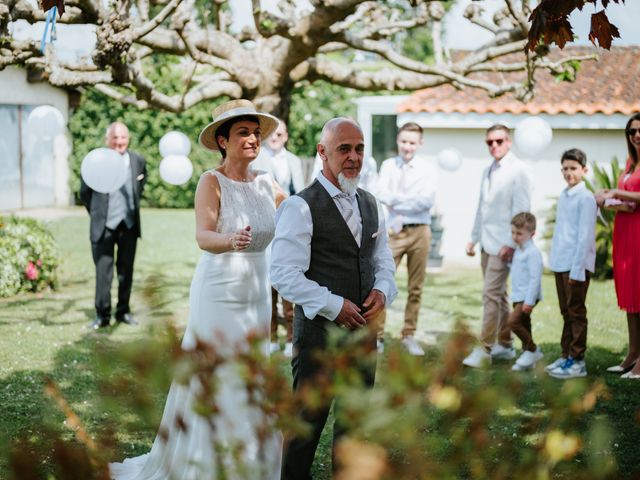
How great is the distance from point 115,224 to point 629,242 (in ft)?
18.0

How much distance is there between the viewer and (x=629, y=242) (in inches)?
295

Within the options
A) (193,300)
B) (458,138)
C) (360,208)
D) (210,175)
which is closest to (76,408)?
(193,300)

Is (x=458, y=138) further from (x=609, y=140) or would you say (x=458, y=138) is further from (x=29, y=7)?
(x=29, y=7)

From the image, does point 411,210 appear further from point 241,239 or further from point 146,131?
point 146,131

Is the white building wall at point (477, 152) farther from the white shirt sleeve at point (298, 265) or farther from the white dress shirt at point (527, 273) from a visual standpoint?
the white shirt sleeve at point (298, 265)

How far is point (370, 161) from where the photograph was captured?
9422 millimetres

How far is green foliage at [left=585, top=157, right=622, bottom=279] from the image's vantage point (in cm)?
1402

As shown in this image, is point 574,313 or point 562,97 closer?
point 574,313

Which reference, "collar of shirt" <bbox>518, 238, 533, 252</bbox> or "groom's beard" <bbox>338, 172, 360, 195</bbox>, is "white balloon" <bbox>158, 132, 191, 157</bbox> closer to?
"collar of shirt" <bbox>518, 238, 533, 252</bbox>

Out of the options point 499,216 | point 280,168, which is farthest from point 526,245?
point 280,168

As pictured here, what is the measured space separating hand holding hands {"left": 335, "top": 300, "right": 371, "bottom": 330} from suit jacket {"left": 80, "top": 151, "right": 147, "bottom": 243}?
18.4ft

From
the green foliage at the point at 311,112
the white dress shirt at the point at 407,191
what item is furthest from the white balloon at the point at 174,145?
the green foliage at the point at 311,112

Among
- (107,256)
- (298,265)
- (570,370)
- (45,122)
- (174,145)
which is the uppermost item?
Answer: (45,122)

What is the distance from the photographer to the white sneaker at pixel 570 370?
291 inches
